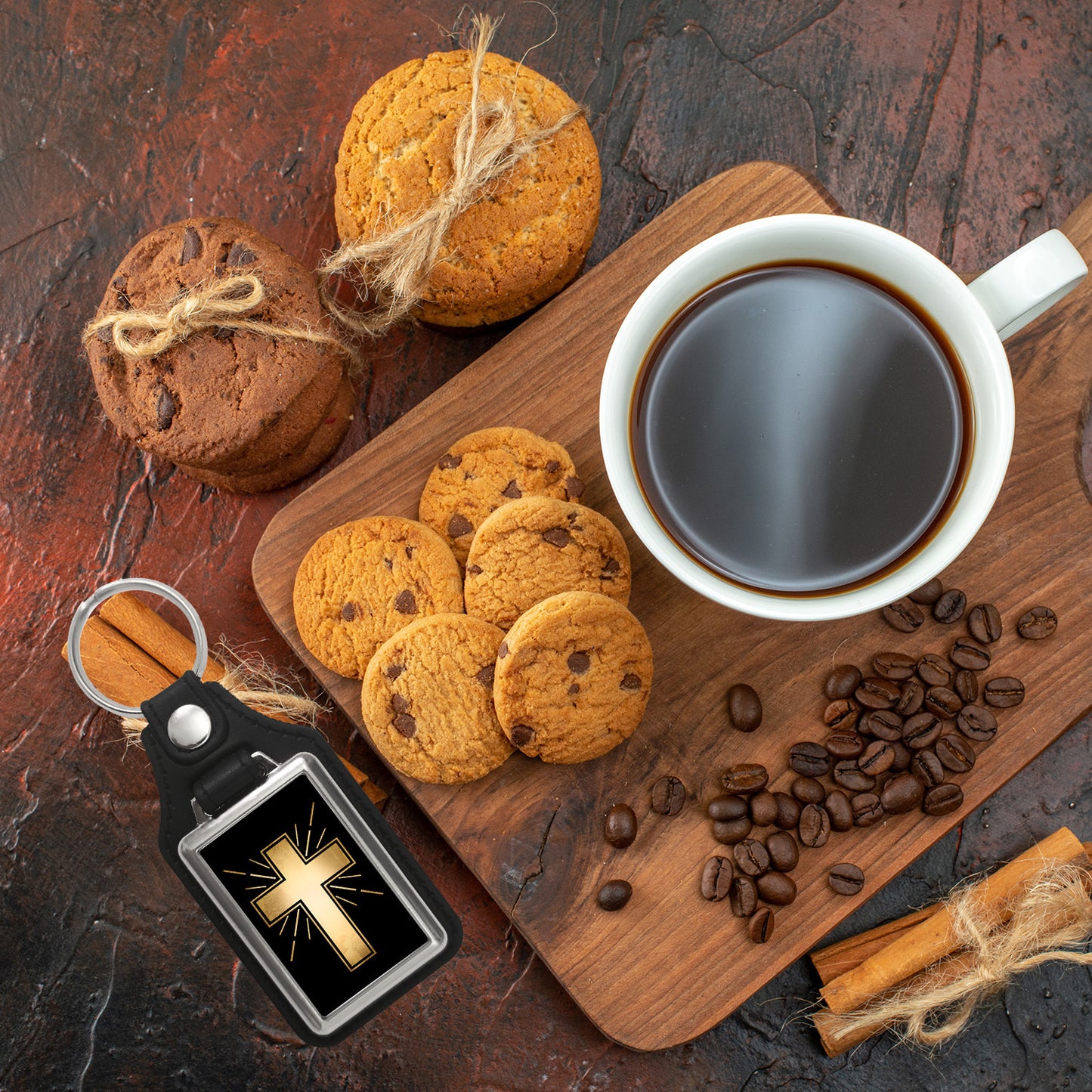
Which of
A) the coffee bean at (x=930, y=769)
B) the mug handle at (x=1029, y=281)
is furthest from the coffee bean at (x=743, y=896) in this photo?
the mug handle at (x=1029, y=281)

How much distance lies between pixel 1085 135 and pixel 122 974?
251 cm

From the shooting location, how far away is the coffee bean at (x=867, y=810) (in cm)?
149

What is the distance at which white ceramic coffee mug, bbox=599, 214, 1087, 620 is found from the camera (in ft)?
3.70

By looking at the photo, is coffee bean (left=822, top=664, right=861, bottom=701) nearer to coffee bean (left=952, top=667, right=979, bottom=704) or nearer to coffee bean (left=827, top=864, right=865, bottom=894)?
coffee bean (left=952, top=667, right=979, bottom=704)

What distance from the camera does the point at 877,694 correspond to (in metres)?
1.50

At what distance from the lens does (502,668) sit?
4.55ft

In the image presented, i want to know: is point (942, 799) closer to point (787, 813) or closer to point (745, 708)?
point (787, 813)

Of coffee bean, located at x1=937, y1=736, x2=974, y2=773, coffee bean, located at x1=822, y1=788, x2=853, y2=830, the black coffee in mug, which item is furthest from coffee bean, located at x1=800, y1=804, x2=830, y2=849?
the black coffee in mug

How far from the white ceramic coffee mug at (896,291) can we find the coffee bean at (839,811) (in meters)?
0.43

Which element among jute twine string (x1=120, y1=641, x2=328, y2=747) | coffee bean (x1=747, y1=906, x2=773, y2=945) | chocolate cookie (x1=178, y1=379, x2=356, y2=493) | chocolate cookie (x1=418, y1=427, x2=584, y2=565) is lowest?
coffee bean (x1=747, y1=906, x2=773, y2=945)

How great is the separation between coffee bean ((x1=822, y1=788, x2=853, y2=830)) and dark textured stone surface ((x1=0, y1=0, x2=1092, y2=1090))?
1.30ft

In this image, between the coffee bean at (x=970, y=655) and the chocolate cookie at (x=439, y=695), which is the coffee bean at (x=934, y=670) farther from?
the chocolate cookie at (x=439, y=695)

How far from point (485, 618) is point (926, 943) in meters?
1.03

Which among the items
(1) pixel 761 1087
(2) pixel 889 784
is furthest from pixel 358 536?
(1) pixel 761 1087
